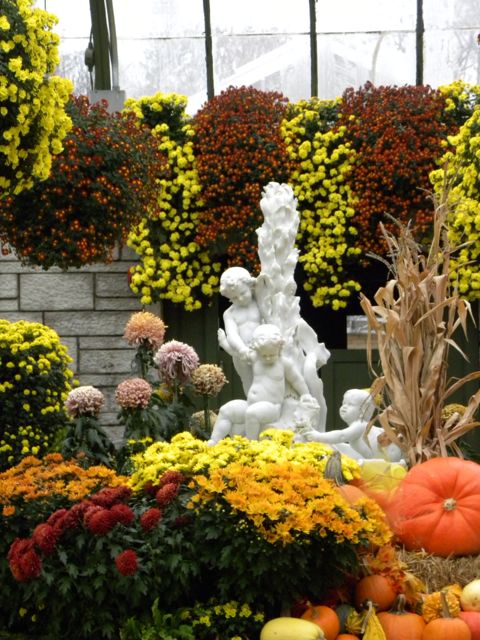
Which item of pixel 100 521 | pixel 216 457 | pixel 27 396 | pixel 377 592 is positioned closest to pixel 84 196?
pixel 27 396

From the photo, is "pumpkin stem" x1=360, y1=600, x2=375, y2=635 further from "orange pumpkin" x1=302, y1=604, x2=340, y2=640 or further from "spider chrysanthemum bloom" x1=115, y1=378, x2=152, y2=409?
"spider chrysanthemum bloom" x1=115, y1=378, x2=152, y2=409

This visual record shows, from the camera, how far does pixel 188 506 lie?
4699 millimetres

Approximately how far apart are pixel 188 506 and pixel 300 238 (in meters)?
7.36

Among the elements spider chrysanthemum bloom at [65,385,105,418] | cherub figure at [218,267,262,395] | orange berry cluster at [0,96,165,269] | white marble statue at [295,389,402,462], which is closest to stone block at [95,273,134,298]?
orange berry cluster at [0,96,165,269]

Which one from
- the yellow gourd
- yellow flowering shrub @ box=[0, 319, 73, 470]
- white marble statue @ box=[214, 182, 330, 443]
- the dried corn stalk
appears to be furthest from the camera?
yellow flowering shrub @ box=[0, 319, 73, 470]

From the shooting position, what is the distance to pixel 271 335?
6.68 meters

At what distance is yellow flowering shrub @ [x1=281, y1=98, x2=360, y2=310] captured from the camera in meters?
11.6

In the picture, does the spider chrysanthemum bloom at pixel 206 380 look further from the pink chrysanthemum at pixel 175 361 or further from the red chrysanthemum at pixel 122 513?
the red chrysanthemum at pixel 122 513

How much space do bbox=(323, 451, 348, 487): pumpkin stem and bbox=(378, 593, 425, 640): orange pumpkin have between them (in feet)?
2.04

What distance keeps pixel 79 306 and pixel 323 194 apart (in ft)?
8.51

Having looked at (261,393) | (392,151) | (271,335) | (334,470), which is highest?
(392,151)

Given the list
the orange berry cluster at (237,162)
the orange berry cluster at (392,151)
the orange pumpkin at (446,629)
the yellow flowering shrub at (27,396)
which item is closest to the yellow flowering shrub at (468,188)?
the orange berry cluster at (392,151)

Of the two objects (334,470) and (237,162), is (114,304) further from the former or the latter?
(334,470)

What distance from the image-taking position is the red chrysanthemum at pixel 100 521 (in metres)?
4.62
